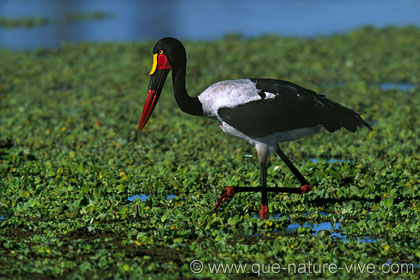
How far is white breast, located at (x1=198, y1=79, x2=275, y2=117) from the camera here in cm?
699

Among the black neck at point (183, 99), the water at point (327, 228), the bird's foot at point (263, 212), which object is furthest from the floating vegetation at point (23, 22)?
the water at point (327, 228)

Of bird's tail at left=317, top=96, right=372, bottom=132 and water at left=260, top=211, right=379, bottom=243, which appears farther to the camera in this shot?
bird's tail at left=317, top=96, right=372, bottom=132

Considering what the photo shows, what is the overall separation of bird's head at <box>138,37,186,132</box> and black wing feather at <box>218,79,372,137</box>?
2.48 ft

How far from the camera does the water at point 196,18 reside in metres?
22.9

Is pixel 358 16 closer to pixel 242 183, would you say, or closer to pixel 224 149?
pixel 224 149

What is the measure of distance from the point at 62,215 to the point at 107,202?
0.51 m

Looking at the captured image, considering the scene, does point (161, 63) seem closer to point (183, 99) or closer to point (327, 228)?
point (183, 99)

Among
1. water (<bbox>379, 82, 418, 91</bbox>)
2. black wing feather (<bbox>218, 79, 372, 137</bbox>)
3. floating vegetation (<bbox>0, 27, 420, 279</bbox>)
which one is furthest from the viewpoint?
water (<bbox>379, 82, 418, 91</bbox>)

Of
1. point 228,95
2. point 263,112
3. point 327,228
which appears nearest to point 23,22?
point 228,95

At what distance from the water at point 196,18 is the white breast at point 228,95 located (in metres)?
14.0

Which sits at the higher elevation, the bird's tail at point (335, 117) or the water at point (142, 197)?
the bird's tail at point (335, 117)

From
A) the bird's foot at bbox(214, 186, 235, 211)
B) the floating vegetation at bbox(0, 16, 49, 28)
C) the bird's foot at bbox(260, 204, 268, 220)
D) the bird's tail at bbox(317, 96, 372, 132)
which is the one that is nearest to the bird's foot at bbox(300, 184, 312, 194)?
the bird's foot at bbox(260, 204, 268, 220)

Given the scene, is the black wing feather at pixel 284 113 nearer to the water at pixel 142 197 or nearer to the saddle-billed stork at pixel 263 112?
the saddle-billed stork at pixel 263 112

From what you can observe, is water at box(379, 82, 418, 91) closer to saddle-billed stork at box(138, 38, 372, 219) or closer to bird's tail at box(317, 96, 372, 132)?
bird's tail at box(317, 96, 372, 132)
